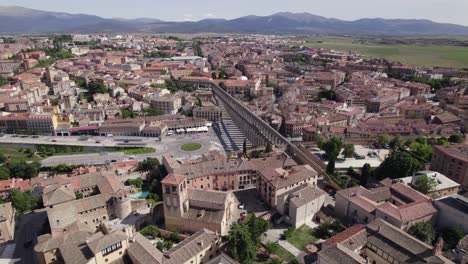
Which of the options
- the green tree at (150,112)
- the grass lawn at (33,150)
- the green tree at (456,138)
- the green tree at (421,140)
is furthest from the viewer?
the green tree at (150,112)

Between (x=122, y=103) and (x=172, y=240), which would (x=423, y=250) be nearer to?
(x=172, y=240)

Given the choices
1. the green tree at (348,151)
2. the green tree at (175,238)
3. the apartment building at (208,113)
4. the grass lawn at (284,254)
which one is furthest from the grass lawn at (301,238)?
the apartment building at (208,113)

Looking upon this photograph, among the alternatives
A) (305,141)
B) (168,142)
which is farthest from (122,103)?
(305,141)

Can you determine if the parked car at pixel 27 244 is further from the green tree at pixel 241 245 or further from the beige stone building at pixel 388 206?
the beige stone building at pixel 388 206

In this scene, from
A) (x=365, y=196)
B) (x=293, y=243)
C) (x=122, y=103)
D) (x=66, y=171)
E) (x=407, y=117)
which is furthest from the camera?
(x=122, y=103)

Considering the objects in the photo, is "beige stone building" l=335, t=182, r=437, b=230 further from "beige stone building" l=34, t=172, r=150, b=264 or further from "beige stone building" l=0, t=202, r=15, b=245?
"beige stone building" l=0, t=202, r=15, b=245

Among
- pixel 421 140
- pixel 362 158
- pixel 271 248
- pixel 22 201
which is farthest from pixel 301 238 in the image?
pixel 421 140

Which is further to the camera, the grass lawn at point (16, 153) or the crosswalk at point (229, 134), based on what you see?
the crosswalk at point (229, 134)
